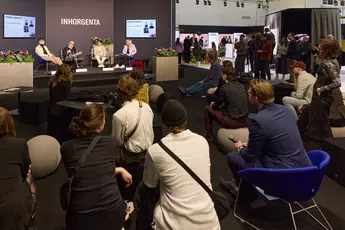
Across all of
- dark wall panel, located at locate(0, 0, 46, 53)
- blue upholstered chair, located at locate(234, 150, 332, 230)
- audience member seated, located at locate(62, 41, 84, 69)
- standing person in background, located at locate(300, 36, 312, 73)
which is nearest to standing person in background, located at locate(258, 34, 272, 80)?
standing person in background, located at locate(300, 36, 312, 73)

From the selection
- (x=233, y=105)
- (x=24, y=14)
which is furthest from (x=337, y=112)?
(x=24, y=14)

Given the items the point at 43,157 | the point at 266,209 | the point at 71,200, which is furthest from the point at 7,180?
the point at 266,209

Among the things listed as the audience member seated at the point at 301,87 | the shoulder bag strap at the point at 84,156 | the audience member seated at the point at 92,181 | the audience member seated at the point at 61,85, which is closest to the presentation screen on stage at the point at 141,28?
the audience member seated at the point at 61,85

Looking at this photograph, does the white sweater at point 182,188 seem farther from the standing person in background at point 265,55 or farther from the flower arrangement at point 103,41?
the flower arrangement at point 103,41

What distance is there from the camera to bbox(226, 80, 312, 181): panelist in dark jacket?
2.73m

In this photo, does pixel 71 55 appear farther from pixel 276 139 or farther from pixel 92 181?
pixel 92 181

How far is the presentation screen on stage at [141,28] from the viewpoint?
45.1 feet

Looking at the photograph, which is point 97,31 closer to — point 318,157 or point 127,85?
point 127,85

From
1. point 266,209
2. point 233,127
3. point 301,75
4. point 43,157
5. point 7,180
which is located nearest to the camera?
point 7,180

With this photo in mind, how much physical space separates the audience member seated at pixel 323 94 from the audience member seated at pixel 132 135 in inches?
97.5

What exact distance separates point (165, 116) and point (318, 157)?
4.95 ft

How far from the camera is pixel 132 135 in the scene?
316 centimetres

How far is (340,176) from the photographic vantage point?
12.9 ft

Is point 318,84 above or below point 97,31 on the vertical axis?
below
